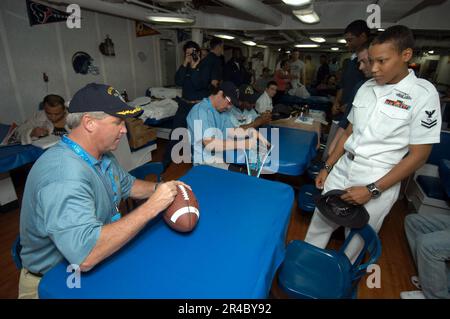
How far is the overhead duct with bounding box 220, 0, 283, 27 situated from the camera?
3634mm

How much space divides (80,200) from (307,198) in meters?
2.51

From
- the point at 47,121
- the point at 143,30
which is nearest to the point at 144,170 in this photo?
the point at 47,121

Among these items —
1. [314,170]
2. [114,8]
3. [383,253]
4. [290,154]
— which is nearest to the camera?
[383,253]

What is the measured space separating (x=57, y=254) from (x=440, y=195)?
355 centimetres

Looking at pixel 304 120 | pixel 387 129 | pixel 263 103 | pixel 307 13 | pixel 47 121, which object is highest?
pixel 307 13

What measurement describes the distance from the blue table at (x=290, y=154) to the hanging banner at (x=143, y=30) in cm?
466

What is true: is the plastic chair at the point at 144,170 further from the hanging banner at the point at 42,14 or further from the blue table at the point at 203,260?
the hanging banner at the point at 42,14

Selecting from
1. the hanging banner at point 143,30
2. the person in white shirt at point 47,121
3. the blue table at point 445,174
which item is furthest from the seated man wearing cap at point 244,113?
the hanging banner at point 143,30

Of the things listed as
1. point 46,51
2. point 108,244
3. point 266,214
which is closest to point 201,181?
point 266,214

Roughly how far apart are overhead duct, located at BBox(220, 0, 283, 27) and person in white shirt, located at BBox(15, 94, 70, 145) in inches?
105

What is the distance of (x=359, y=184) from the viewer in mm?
1771

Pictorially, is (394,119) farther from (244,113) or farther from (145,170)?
(244,113)
